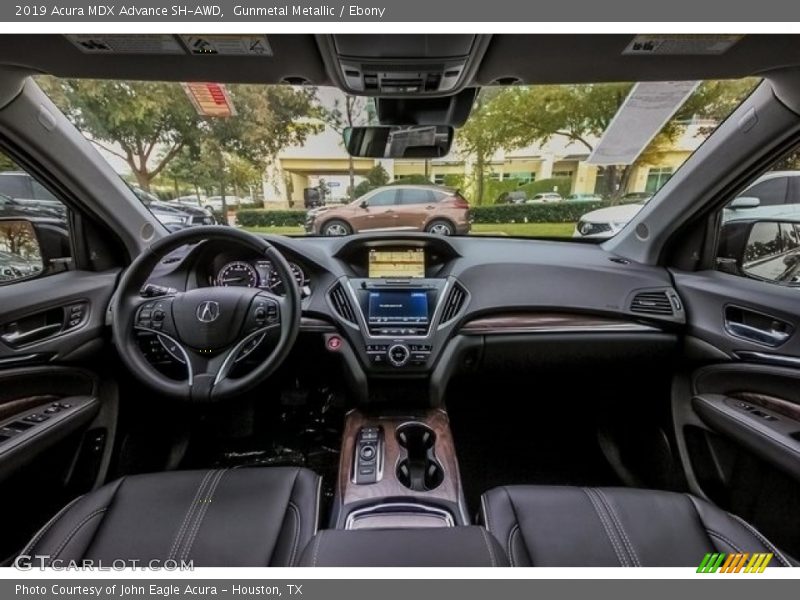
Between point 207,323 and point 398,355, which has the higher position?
point 207,323

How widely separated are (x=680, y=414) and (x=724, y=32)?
5.17 feet

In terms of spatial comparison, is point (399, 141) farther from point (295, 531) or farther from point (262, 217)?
point (295, 531)

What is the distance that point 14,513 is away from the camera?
1351mm

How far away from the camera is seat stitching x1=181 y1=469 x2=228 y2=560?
107 cm

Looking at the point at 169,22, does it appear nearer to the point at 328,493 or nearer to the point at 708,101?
the point at 328,493

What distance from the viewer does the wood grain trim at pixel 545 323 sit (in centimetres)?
187

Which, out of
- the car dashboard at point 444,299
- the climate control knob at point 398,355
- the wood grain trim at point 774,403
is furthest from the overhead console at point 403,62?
the wood grain trim at point 774,403

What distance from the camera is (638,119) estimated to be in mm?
1772

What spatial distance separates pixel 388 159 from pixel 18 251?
5.41ft

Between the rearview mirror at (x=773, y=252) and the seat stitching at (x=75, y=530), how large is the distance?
2695mm

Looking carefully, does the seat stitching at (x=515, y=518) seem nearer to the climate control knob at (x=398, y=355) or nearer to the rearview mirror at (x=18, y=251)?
the climate control knob at (x=398, y=355)

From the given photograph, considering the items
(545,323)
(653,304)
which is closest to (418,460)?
(545,323)

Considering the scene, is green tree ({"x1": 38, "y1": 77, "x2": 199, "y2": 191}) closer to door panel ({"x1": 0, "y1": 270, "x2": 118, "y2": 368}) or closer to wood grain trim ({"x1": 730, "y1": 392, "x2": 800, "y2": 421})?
door panel ({"x1": 0, "y1": 270, "x2": 118, "y2": 368})
